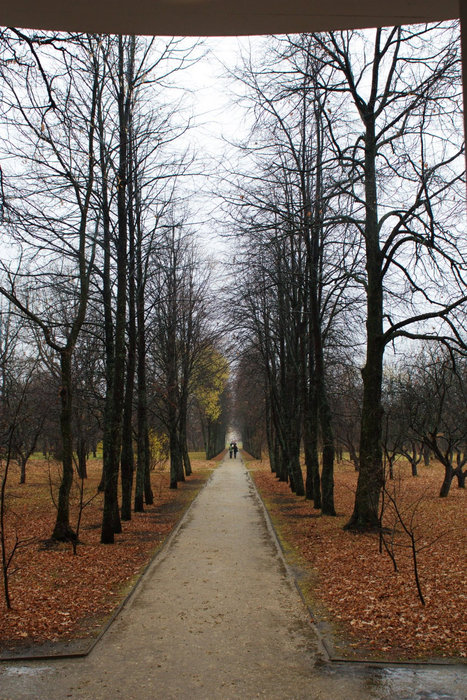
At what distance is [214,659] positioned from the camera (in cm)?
550

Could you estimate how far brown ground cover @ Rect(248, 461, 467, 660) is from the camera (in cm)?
583

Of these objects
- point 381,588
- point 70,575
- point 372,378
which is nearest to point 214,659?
point 381,588

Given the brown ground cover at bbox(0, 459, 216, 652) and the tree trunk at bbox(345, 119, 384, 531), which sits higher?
the tree trunk at bbox(345, 119, 384, 531)

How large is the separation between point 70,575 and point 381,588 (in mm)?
Answer: 4888

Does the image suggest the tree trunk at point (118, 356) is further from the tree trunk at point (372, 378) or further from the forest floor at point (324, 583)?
the tree trunk at point (372, 378)

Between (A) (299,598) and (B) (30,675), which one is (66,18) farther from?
(A) (299,598)

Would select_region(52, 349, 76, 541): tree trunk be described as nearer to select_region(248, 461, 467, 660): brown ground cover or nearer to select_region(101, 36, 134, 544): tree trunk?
select_region(101, 36, 134, 544): tree trunk

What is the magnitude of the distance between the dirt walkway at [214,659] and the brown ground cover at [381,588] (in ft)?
1.24

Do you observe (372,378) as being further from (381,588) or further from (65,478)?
(65,478)

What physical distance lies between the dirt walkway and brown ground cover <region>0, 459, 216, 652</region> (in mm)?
457

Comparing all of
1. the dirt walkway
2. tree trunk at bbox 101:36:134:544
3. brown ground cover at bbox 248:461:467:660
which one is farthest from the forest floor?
tree trunk at bbox 101:36:134:544

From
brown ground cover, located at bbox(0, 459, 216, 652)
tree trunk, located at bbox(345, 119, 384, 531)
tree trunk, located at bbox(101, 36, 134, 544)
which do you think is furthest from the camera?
tree trunk, located at bbox(345, 119, 384, 531)

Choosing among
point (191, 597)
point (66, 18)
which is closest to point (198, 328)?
point (191, 597)

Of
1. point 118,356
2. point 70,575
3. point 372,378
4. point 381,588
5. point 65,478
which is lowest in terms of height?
point 70,575
